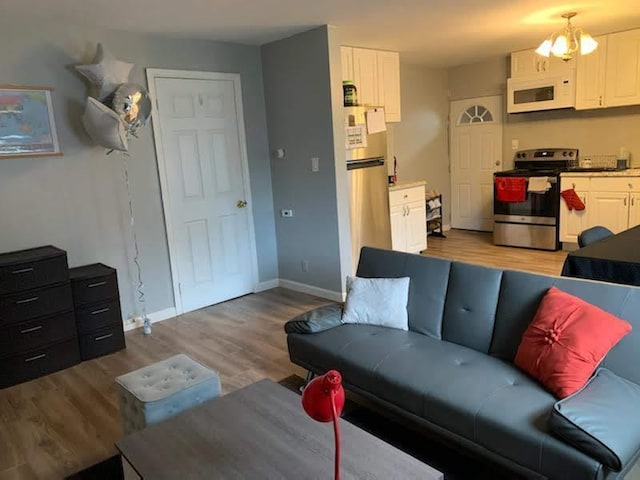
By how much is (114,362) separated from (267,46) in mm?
3149

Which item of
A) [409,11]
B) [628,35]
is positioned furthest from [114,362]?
[628,35]

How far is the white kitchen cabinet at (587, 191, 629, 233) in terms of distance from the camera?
5.43 m

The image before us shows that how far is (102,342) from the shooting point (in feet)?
12.1

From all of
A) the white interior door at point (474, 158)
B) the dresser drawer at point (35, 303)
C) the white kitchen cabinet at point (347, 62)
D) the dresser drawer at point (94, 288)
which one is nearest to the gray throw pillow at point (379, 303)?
the dresser drawer at point (94, 288)

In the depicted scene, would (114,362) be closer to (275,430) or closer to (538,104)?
(275,430)

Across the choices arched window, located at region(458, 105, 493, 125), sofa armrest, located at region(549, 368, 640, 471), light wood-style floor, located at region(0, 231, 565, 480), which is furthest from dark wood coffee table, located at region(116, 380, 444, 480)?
arched window, located at region(458, 105, 493, 125)

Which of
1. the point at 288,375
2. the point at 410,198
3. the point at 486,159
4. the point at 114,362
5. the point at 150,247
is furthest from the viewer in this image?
the point at 486,159

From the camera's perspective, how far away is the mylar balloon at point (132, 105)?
357cm

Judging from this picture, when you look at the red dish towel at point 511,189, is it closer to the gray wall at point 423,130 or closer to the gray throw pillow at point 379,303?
the gray wall at point 423,130

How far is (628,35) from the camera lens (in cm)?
528

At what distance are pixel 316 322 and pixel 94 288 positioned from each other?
1.81 metres

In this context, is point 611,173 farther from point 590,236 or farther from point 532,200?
point 590,236

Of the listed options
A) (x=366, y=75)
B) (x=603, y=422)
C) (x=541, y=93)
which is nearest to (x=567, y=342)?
(x=603, y=422)

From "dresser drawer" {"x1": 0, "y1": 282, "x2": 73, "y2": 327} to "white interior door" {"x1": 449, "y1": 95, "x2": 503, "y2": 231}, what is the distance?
5.68 meters
